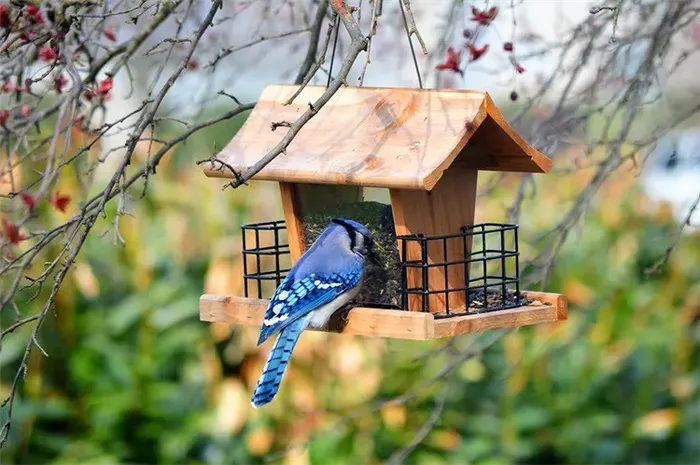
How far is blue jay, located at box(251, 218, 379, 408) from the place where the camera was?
3.43 m

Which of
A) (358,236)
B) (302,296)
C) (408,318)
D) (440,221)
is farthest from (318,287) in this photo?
(440,221)

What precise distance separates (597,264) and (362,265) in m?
3.91

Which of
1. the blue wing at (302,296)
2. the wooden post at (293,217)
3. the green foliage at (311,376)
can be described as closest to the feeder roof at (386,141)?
the wooden post at (293,217)

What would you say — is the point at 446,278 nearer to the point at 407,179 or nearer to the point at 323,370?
the point at 407,179

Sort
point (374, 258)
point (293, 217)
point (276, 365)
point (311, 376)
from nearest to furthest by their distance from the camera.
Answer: point (276, 365)
point (374, 258)
point (293, 217)
point (311, 376)

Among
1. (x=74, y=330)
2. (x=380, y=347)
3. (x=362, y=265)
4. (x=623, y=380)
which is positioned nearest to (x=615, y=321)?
(x=623, y=380)

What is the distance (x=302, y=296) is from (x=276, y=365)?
241 millimetres

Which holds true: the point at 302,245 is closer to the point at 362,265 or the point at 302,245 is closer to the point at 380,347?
the point at 362,265

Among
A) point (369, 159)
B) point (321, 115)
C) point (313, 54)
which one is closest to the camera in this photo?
point (369, 159)

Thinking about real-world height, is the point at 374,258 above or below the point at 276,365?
above

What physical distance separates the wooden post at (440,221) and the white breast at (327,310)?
0.20 metres

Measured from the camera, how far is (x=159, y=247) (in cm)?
679

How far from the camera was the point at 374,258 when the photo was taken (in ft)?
12.0

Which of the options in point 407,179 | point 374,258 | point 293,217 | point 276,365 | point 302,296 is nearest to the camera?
point 407,179
